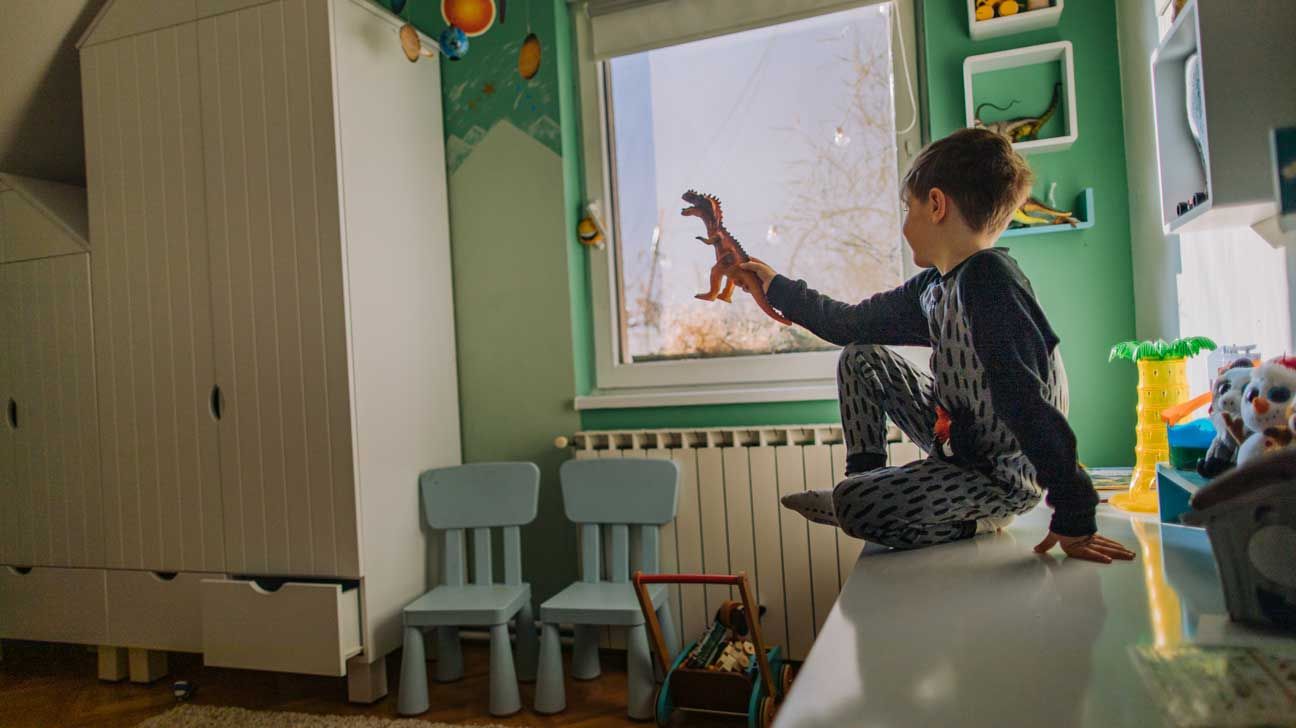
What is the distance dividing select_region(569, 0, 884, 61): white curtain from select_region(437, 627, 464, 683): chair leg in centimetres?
180

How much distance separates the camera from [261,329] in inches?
83.7

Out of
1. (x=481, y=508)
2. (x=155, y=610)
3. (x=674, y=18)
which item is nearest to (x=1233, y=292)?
(x=674, y=18)

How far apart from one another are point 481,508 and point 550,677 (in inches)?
21.0

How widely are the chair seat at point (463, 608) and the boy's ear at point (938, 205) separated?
143 centimetres

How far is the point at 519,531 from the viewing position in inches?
92.2

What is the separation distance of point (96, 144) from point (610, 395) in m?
1.72

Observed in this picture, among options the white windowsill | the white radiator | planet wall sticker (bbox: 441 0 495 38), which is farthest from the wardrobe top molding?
the white radiator

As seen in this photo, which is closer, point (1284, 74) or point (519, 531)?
point (1284, 74)

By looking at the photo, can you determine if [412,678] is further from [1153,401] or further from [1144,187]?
[1144,187]

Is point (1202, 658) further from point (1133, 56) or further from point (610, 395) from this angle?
point (610, 395)

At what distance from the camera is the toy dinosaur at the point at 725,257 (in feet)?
4.46

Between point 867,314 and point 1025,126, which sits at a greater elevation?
point 1025,126

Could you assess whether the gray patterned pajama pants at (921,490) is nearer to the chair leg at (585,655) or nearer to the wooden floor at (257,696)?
the wooden floor at (257,696)

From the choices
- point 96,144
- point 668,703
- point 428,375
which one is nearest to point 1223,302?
point 668,703
